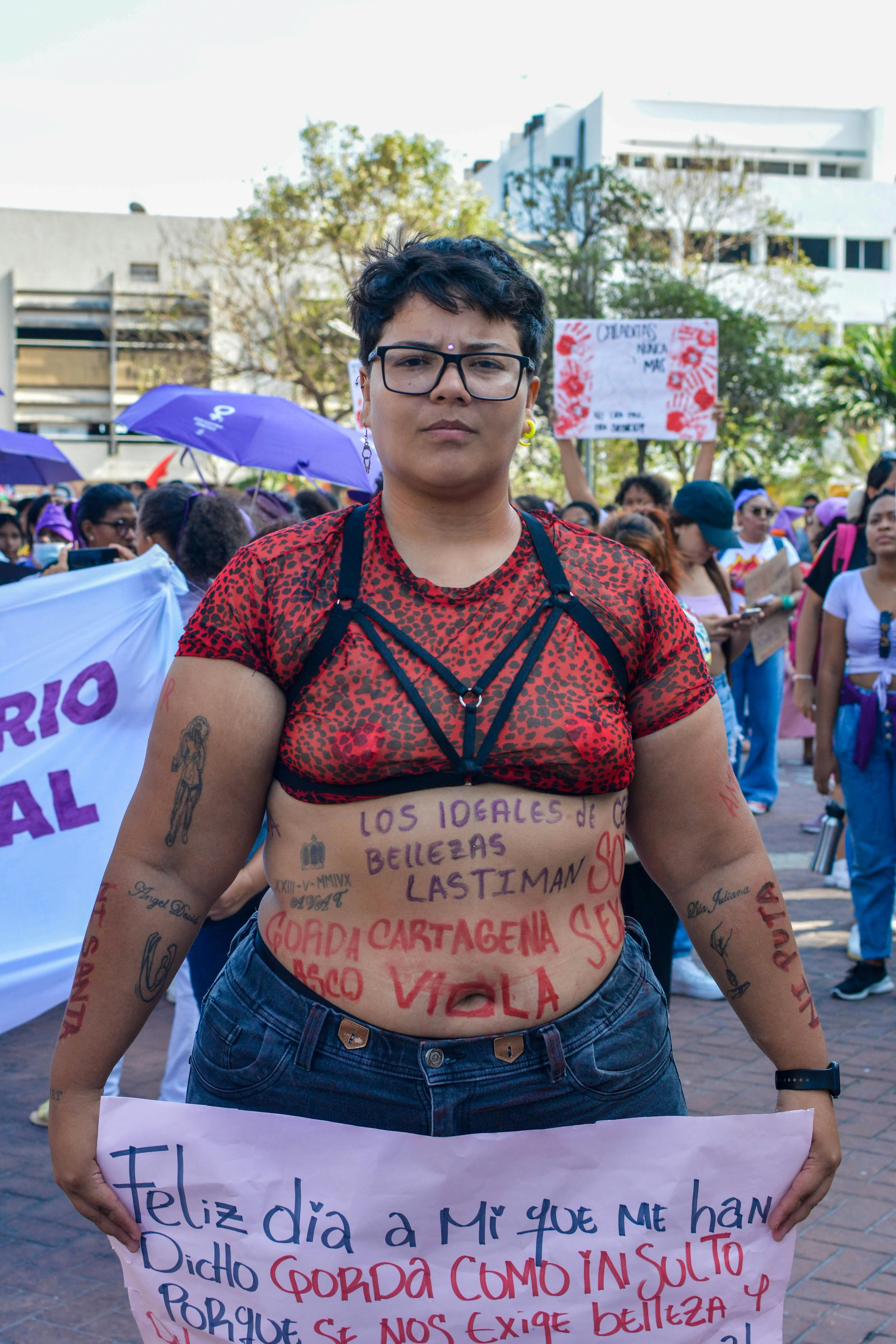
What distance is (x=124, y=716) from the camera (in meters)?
4.09

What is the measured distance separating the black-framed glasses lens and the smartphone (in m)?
3.47

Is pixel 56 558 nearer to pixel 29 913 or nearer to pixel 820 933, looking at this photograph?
pixel 29 913

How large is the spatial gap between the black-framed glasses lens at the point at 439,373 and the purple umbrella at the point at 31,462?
8.11 m

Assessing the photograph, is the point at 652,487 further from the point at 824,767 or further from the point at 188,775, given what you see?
the point at 188,775

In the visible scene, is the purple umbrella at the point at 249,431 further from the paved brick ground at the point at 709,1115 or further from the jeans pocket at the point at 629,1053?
the jeans pocket at the point at 629,1053

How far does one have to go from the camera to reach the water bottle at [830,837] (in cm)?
625

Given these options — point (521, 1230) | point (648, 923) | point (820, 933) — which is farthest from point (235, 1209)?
point (820, 933)

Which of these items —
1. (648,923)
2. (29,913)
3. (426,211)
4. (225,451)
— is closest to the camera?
(29,913)

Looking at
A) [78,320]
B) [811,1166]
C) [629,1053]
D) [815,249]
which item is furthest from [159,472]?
[78,320]

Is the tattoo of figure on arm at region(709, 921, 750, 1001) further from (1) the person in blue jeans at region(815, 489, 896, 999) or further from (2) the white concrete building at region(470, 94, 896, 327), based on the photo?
(2) the white concrete building at region(470, 94, 896, 327)

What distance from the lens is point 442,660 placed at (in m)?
1.82

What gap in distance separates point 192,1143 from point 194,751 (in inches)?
22.8

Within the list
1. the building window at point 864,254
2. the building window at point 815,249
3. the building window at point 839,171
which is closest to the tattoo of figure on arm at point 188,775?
the building window at point 815,249

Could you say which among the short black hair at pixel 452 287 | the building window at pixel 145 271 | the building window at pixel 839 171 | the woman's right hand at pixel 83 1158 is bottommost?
the woman's right hand at pixel 83 1158
